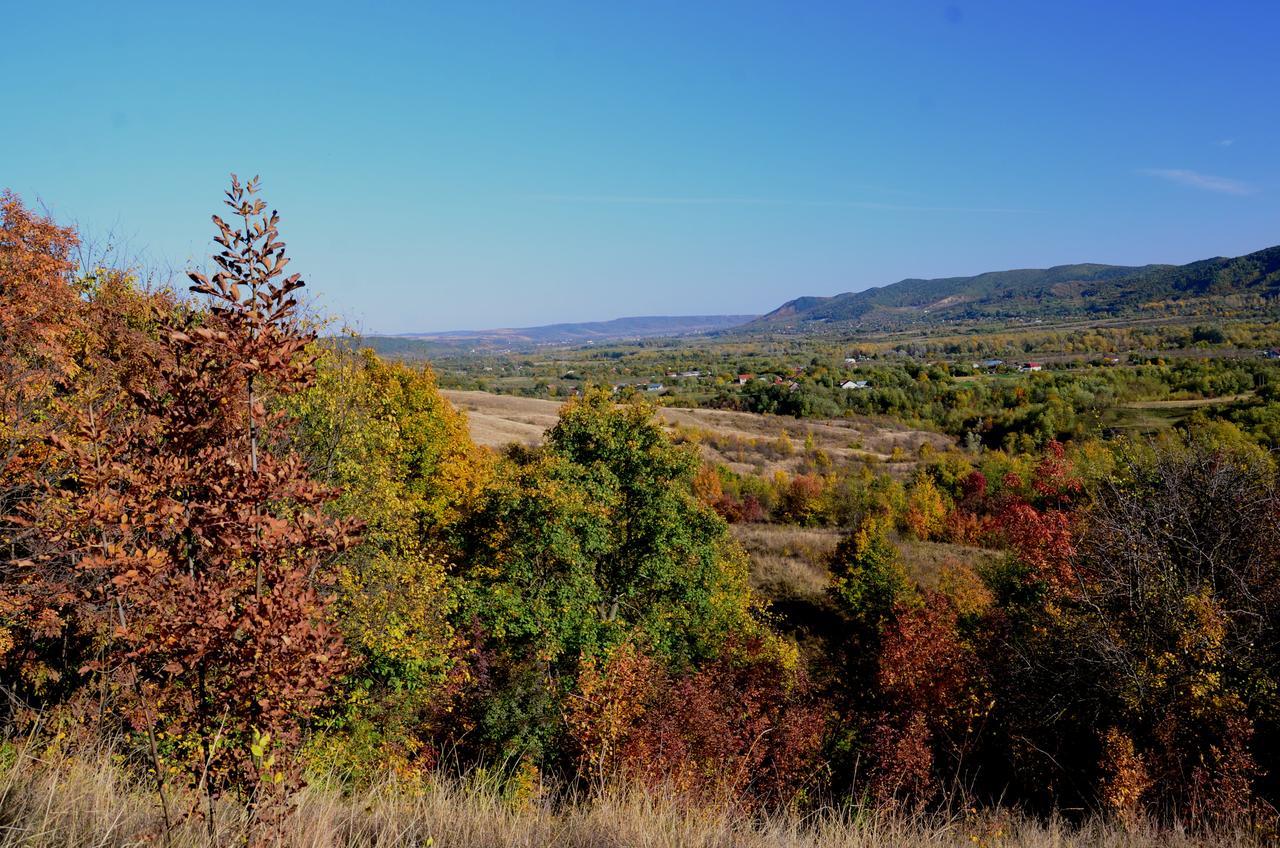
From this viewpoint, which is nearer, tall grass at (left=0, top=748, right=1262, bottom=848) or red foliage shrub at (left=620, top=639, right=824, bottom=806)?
tall grass at (left=0, top=748, right=1262, bottom=848)


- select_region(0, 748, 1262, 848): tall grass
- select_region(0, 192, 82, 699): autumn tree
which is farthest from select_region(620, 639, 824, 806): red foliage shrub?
select_region(0, 192, 82, 699): autumn tree

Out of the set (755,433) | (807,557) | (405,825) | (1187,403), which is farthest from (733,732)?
(1187,403)

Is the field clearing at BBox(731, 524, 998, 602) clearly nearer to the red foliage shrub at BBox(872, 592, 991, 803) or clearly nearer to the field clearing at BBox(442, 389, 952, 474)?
the red foliage shrub at BBox(872, 592, 991, 803)

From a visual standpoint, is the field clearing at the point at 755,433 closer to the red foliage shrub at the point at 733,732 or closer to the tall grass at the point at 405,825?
the red foliage shrub at the point at 733,732

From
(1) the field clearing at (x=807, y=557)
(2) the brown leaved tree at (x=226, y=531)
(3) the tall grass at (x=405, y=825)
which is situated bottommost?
(1) the field clearing at (x=807, y=557)

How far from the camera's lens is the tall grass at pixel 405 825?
4.40m

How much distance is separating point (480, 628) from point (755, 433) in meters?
73.2

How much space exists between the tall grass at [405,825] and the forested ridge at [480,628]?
0.07 metres

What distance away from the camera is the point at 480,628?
19422mm

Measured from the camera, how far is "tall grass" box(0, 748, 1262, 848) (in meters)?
4.40

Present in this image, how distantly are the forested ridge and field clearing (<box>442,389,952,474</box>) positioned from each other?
3642 centimetres

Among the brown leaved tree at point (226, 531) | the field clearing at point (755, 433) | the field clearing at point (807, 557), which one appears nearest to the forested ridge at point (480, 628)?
the brown leaved tree at point (226, 531)

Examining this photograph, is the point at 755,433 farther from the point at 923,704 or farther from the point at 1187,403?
the point at 923,704

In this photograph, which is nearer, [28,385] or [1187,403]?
[28,385]
